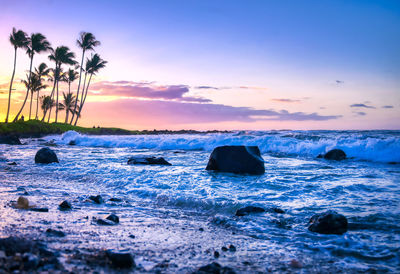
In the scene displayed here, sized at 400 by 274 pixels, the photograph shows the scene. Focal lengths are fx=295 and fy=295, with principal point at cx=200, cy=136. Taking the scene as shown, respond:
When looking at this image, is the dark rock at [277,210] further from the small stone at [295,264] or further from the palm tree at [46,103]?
the palm tree at [46,103]

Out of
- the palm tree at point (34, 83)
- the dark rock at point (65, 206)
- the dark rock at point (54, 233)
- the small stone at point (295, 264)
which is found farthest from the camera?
the palm tree at point (34, 83)

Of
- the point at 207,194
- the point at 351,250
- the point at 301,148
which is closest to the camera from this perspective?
the point at 351,250

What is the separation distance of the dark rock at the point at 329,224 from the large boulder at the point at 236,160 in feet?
14.4

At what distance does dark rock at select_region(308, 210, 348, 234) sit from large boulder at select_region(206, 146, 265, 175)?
438 centimetres

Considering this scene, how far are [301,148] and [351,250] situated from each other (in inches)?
497

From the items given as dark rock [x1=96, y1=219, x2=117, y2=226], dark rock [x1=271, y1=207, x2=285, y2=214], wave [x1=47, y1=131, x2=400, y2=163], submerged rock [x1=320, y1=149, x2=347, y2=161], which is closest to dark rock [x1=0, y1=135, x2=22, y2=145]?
wave [x1=47, y1=131, x2=400, y2=163]

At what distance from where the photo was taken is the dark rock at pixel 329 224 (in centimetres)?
323

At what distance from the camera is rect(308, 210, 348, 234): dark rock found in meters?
3.23

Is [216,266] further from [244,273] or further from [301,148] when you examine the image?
[301,148]

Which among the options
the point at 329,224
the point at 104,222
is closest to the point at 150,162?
the point at 104,222

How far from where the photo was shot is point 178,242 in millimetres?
2812

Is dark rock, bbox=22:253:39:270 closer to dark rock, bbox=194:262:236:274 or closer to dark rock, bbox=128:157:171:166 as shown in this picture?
dark rock, bbox=194:262:236:274

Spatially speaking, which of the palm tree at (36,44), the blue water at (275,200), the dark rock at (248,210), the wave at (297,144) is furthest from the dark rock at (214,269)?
the palm tree at (36,44)

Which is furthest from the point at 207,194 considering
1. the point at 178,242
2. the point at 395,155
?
the point at 395,155
